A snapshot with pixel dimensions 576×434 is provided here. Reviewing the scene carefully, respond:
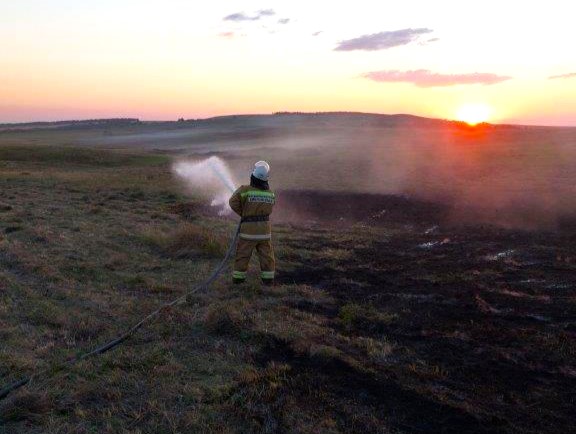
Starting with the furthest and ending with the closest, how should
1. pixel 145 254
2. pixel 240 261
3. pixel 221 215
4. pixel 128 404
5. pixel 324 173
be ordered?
pixel 324 173 → pixel 221 215 → pixel 145 254 → pixel 240 261 → pixel 128 404

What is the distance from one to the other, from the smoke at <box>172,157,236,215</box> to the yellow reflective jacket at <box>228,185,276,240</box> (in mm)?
8119

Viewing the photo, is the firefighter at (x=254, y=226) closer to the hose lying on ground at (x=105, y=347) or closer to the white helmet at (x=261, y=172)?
the white helmet at (x=261, y=172)

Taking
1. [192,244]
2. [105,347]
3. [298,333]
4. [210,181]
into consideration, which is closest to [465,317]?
[298,333]

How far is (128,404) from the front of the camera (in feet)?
16.4

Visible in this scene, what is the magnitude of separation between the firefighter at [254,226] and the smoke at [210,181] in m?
8.09

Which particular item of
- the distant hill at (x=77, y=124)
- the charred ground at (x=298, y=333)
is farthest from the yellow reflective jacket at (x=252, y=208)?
the distant hill at (x=77, y=124)

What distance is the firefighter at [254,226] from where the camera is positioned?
30.4 feet

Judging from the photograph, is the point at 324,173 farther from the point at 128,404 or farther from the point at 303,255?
the point at 128,404

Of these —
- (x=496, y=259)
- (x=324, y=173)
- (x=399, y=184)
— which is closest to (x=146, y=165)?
(x=324, y=173)

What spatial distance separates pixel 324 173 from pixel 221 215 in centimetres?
1143

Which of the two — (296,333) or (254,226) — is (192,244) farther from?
(296,333)

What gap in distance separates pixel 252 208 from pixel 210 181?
18.4 metres

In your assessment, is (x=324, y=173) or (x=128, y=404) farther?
(x=324, y=173)

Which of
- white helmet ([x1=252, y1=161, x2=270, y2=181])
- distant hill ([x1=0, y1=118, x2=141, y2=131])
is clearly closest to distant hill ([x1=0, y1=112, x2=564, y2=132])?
distant hill ([x1=0, y1=118, x2=141, y2=131])
